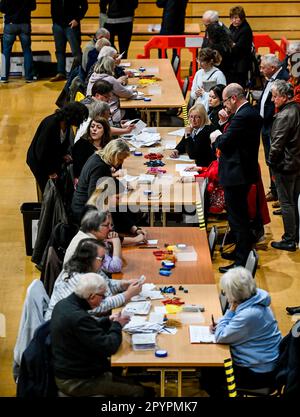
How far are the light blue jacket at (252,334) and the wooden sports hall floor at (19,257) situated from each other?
0.79m

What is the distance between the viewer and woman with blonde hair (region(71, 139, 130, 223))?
7.82 m

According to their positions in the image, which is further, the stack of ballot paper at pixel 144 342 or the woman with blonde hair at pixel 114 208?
the woman with blonde hair at pixel 114 208

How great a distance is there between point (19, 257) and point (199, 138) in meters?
2.04

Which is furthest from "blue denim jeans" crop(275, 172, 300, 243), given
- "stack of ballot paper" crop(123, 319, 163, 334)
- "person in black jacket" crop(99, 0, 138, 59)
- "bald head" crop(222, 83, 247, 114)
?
"person in black jacket" crop(99, 0, 138, 59)

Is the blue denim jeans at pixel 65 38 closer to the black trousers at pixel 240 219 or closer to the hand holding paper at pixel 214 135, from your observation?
the hand holding paper at pixel 214 135

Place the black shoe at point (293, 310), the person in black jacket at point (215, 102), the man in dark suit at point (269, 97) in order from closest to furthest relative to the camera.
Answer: the black shoe at point (293, 310), the person in black jacket at point (215, 102), the man in dark suit at point (269, 97)

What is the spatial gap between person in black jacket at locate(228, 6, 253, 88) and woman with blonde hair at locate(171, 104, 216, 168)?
11.7ft

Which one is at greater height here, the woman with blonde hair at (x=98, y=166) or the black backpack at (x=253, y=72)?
the woman with blonde hair at (x=98, y=166)

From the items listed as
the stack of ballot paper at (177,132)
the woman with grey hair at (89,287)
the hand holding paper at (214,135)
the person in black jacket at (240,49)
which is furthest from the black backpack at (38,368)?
the person in black jacket at (240,49)

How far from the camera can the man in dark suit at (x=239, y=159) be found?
8.09 metres

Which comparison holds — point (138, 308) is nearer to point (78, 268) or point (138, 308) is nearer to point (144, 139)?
point (78, 268)

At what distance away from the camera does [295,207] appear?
9117 millimetres

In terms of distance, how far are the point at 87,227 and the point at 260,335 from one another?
4.91ft

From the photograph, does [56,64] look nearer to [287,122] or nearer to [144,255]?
[287,122]
